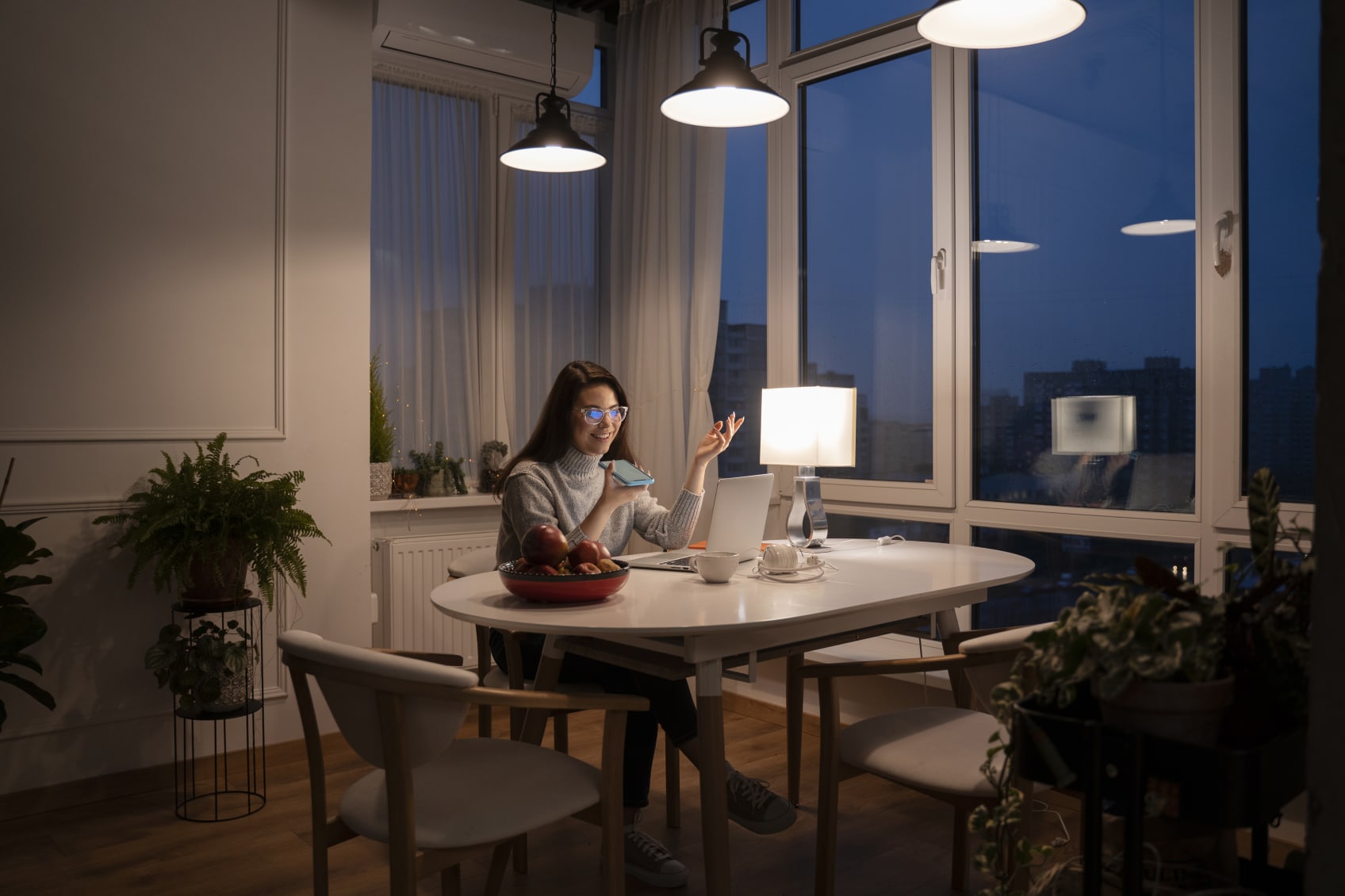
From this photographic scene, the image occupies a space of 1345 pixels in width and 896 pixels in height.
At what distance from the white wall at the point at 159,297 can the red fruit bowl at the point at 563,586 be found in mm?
1580

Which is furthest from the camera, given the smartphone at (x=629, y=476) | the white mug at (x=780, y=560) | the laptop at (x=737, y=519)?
the smartphone at (x=629, y=476)

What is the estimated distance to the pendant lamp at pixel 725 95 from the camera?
2691 mm

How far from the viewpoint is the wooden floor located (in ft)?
8.66

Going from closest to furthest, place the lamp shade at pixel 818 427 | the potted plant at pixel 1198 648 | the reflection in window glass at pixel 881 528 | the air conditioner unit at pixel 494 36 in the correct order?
the potted plant at pixel 1198 648 < the lamp shade at pixel 818 427 < the reflection in window glass at pixel 881 528 < the air conditioner unit at pixel 494 36

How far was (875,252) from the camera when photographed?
13.3 feet

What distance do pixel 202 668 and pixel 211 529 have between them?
41 centimetres

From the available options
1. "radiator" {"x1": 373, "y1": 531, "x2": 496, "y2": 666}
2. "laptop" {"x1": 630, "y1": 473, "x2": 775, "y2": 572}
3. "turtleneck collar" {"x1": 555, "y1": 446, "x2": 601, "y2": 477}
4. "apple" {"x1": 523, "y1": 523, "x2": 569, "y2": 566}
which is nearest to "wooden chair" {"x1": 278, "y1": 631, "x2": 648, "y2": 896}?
"apple" {"x1": 523, "y1": 523, "x2": 569, "y2": 566}

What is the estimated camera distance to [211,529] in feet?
10.1

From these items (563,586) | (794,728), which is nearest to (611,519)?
(794,728)

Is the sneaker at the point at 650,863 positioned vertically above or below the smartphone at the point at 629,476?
below

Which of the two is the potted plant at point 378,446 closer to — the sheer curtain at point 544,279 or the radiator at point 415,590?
the radiator at point 415,590

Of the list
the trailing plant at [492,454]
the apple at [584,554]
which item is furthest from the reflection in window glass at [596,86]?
the apple at [584,554]

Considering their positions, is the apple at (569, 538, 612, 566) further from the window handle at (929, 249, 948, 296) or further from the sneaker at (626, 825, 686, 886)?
the window handle at (929, 249, 948, 296)

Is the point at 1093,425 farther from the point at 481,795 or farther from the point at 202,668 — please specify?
the point at 202,668
